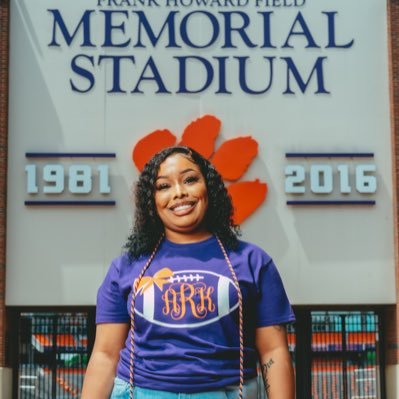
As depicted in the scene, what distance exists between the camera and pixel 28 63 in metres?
14.6

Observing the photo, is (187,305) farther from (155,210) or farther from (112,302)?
(155,210)

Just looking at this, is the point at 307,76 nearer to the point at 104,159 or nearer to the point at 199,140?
the point at 199,140

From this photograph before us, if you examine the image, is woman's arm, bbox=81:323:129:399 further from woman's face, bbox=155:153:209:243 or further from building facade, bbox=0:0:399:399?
building facade, bbox=0:0:399:399

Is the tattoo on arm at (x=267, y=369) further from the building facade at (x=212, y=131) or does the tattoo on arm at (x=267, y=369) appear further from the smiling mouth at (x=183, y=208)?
the building facade at (x=212, y=131)

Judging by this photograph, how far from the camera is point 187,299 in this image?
10.0 ft

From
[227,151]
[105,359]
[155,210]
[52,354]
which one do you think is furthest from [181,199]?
[52,354]

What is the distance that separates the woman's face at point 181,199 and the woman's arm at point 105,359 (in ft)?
1.13

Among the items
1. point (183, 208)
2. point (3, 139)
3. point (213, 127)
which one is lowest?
point (183, 208)

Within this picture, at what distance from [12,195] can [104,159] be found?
4.53 ft

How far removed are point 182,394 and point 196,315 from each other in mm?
234

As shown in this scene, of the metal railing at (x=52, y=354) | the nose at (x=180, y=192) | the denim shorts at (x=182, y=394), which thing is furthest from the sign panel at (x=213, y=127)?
the denim shorts at (x=182, y=394)

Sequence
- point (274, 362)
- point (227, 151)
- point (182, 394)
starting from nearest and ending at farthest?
point (182, 394) < point (274, 362) < point (227, 151)

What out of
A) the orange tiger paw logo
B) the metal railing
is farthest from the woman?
the metal railing

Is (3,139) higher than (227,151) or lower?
higher
